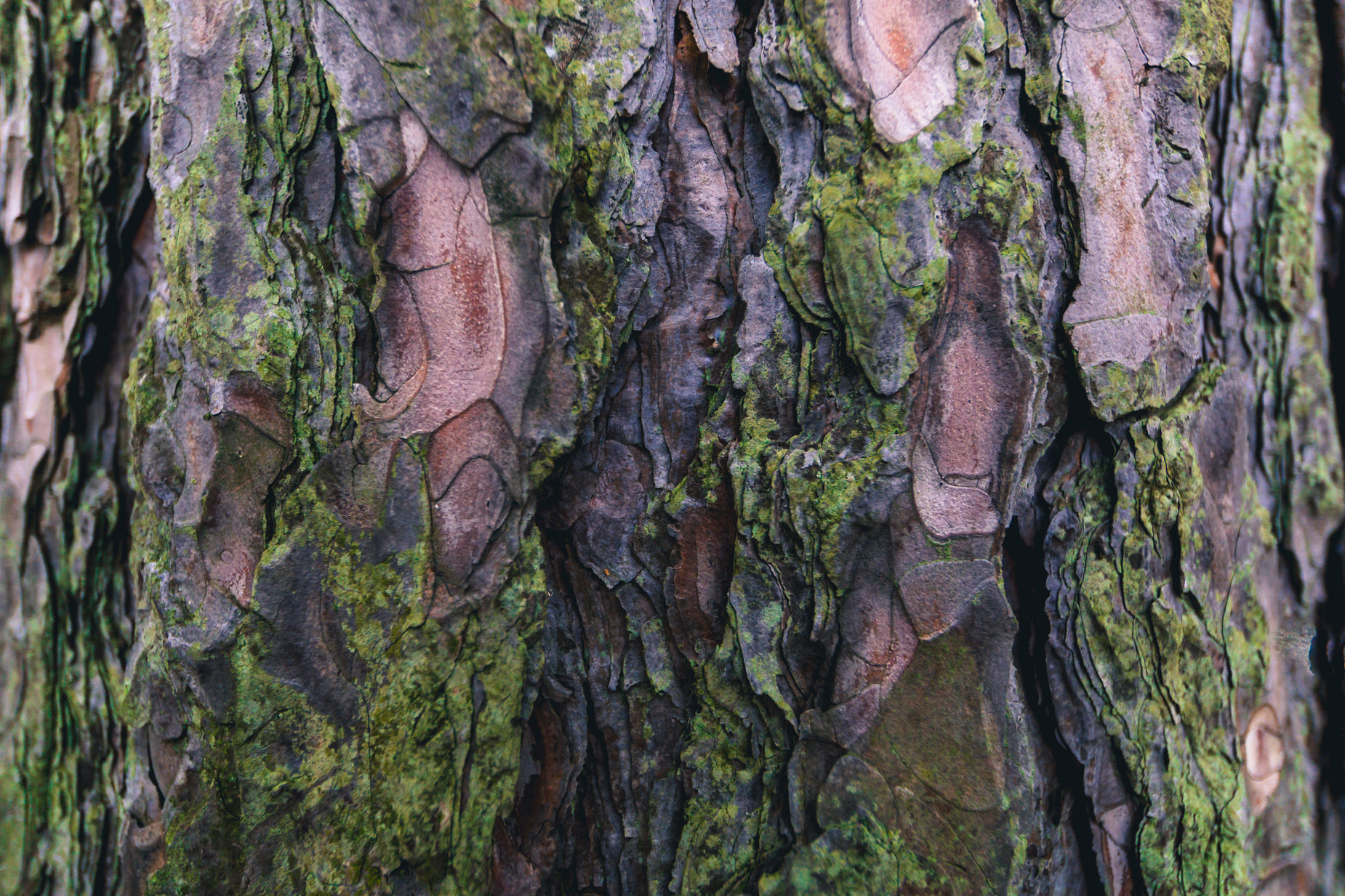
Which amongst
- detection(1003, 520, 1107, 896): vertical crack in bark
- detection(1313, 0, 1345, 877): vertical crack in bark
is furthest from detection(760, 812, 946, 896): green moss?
detection(1313, 0, 1345, 877): vertical crack in bark

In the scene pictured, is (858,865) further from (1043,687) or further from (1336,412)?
(1336,412)

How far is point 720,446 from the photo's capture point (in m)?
1.00

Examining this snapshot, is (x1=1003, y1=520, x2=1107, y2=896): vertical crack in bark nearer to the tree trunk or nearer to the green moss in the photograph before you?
the tree trunk

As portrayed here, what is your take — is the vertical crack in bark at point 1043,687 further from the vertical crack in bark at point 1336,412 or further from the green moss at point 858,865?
the vertical crack in bark at point 1336,412

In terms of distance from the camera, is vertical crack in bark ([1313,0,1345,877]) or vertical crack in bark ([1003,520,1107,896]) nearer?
vertical crack in bark ([1003,520,1107,896])

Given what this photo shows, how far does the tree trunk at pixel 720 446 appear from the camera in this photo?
2.93 feet

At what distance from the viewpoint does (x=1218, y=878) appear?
975 millimetres

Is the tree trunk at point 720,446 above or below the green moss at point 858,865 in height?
above

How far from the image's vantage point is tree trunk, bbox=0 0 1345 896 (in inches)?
35.1

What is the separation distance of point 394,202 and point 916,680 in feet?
2.96

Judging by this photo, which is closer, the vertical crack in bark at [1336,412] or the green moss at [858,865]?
the green moss at [858,865]

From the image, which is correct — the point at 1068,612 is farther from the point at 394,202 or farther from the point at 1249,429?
the point at 394,202

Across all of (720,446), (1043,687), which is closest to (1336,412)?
(1043,687)

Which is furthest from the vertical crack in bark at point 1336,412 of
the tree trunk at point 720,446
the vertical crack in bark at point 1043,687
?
the vertical crack in bark at point 1043,687
